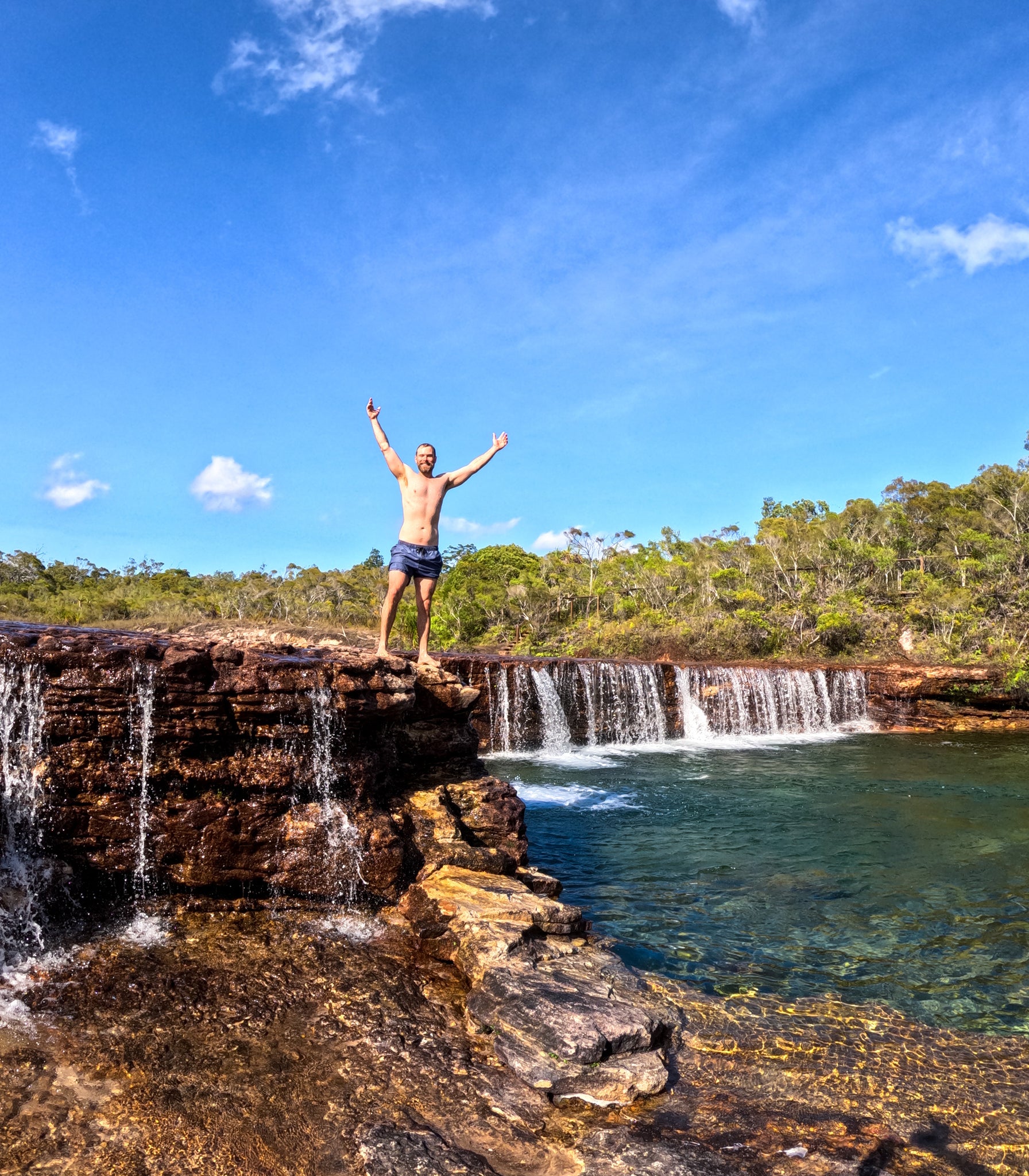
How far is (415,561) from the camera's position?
21.9ft

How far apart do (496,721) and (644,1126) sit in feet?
38.7

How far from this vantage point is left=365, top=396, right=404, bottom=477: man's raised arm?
667cm

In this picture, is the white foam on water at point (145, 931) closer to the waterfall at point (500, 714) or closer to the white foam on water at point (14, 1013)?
the white foam on water at point (14, 1013)

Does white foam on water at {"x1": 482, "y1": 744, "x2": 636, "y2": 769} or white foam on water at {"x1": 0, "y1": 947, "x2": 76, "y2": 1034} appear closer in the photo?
white foam on water at {"x1": 0, "y1": 947, "x2": 76, "y2": 1034}

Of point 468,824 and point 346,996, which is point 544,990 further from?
point 468,824

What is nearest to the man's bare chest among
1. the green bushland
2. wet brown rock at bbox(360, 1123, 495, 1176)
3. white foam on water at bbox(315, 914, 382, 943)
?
white foam on water at bbox(315, 914, 382, 943)

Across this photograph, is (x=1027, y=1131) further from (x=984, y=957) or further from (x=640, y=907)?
(x=640, y=907)

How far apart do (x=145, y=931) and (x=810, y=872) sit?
5.63 metres

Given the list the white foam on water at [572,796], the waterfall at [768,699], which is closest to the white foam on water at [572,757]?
the white foam on water at [572,796]

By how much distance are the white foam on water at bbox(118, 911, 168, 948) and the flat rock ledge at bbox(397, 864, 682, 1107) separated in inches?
59.7

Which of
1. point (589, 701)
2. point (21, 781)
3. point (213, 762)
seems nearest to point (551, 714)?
point (589, 701)

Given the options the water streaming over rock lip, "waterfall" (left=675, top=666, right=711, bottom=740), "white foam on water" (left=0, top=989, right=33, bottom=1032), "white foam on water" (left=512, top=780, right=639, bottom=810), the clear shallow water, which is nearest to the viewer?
"white foam on water" (left=0, top=989, right=33, bottom=1032)

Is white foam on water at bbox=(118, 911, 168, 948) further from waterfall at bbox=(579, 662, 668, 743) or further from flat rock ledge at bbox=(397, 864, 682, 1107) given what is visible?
waterfall at bbox=(579, 662, 668, 743)

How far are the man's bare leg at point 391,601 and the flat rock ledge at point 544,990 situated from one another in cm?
181
